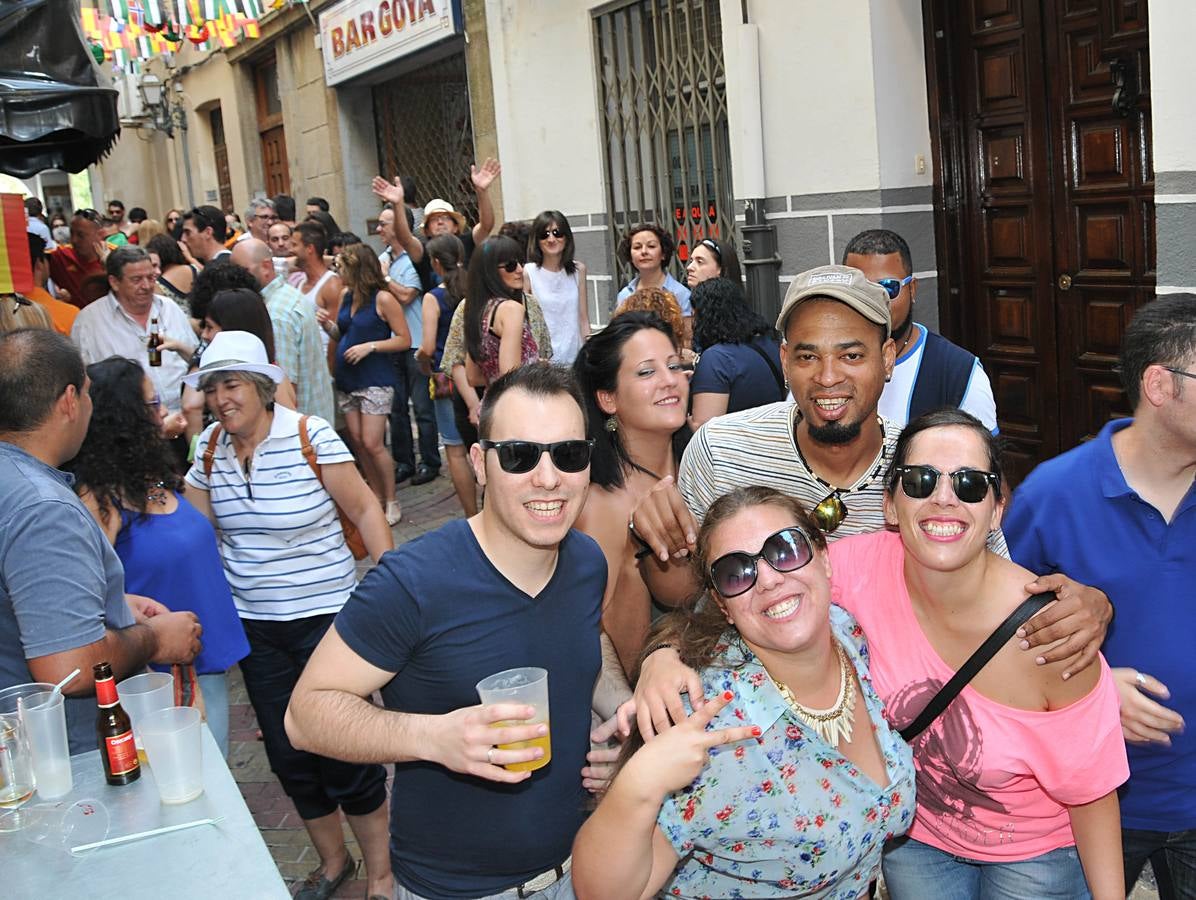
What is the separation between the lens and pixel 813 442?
2957mm

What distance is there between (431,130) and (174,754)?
1226 centimetres

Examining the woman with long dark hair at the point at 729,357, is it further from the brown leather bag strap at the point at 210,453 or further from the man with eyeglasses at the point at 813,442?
the brown leather bag strap at the point at 210,453

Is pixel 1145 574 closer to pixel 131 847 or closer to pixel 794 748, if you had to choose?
pixel 794 748

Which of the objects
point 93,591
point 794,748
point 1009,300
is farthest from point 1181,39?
point 93,591

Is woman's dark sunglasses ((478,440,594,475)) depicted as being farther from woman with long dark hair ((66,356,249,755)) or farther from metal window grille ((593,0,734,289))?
metal window grille ((593,0,734,289))

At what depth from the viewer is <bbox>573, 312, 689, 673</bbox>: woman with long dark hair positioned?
10.2 feet

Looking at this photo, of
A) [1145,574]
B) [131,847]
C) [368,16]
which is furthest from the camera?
[368,16]

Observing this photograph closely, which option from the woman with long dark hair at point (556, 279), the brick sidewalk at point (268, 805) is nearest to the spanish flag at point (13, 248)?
the brick sidewalk at point (268, 805)

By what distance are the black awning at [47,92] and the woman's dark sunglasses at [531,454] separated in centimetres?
326

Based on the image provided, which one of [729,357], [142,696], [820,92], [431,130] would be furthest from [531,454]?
[431,130]

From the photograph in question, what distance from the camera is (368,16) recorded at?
13.1m

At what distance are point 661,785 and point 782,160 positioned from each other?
20.8 feet

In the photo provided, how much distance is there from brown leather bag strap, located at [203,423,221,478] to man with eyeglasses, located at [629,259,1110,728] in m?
1.70

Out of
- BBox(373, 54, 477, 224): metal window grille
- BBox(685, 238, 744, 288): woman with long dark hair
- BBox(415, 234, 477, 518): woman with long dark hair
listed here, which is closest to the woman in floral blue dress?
BBox(685, 238, 744, 288): woman with long dark hair
